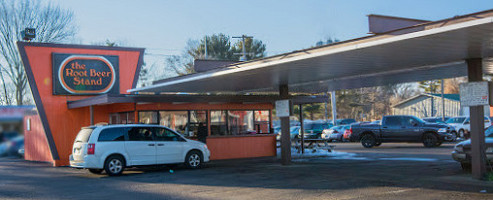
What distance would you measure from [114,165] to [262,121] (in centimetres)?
887

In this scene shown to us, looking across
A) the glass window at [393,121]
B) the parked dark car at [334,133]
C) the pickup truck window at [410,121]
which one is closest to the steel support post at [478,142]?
the pickup truck window at [410,121]

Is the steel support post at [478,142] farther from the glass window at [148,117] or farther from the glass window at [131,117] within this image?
the glass window at [131,117]

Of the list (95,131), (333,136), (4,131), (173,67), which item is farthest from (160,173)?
(173,67)

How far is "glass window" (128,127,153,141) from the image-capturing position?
1598 cm

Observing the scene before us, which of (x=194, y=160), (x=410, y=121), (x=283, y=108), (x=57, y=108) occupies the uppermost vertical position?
(x=57, y=108)

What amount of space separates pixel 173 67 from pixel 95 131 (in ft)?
123

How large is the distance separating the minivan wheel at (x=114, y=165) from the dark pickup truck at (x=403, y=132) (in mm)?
15551

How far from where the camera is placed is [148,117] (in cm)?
2027

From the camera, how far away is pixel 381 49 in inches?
414

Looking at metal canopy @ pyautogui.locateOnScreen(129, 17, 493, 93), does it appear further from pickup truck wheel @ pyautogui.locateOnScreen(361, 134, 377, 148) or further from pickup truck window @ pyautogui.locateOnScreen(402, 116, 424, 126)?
pickup truck wheel @ pyautogui.locateOnScreen(361, 134, 377, 148)

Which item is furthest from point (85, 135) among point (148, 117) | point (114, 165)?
point (148, 117)

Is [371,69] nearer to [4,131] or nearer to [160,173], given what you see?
[160,173]

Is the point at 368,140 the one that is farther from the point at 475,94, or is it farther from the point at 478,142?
the point at 475,94

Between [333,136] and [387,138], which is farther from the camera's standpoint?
[333,136]
